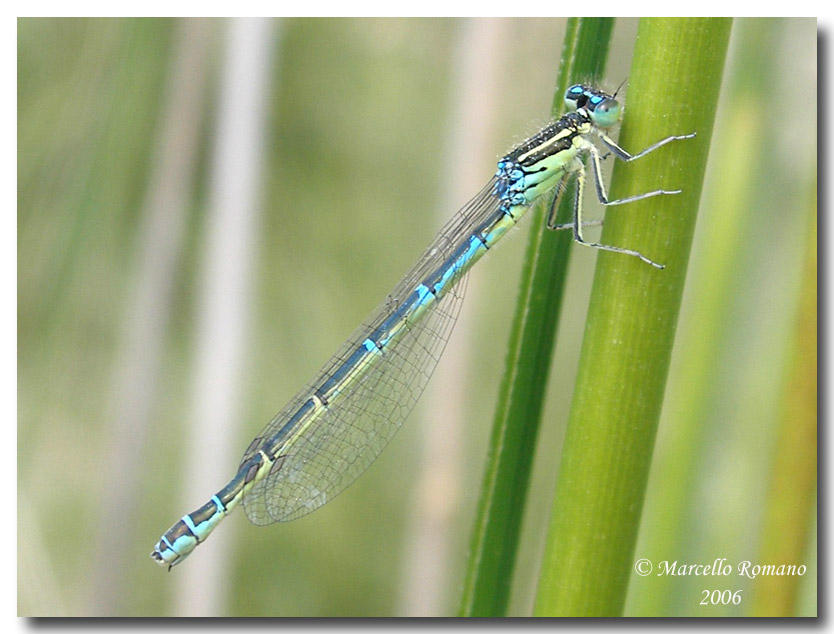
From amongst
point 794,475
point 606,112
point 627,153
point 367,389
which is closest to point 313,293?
point 367,389

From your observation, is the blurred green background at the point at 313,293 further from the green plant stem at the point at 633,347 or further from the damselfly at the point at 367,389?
the green plant stem at the point at 633,347

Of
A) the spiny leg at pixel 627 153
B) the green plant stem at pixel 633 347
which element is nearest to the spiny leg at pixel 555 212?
the spiny leg at pixel 627 153

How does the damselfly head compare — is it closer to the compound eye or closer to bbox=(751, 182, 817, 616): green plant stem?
the compound eye

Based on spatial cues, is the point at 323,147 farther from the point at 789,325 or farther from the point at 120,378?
the point at 789,325

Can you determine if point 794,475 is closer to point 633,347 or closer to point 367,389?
point 633,347
